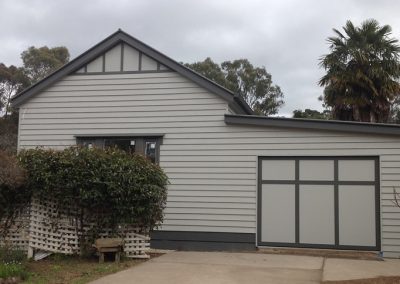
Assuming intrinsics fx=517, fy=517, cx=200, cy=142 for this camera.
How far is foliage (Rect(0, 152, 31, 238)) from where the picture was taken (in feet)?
35.0

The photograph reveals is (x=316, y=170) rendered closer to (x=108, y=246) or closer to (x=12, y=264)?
(x=108, y=246)

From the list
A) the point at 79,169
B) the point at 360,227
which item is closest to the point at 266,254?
the point at 360,227

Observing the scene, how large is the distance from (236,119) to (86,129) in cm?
432

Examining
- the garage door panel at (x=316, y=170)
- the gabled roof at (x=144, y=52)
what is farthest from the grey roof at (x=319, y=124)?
the garage door panel at (x=316, y=170)

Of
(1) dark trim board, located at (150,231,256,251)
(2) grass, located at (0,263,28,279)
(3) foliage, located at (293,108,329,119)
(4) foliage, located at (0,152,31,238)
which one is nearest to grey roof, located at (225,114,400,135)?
(1) dark trim board, located at (150,231,256,251)

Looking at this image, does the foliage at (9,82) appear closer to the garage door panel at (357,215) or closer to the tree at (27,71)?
the tree at (27,71)

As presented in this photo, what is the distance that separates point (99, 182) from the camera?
36.5 feet

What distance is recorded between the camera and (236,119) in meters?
13.2

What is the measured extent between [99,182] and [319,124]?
5381 mm

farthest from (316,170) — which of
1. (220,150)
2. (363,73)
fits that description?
(363,73)

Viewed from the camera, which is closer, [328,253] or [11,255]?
[11,255]

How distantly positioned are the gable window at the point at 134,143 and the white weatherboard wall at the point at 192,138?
0.21 m

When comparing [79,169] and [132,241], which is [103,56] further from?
[132,241]

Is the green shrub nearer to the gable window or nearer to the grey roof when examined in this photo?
the gable window
